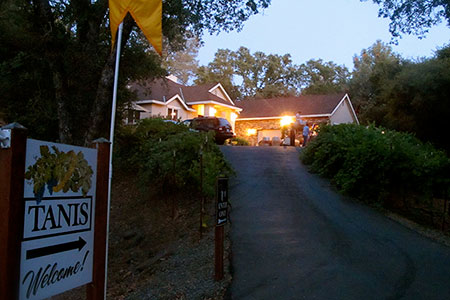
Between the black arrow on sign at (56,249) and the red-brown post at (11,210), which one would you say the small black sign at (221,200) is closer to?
the black arrow on sign at (56,249)

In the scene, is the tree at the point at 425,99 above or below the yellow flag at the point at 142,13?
above

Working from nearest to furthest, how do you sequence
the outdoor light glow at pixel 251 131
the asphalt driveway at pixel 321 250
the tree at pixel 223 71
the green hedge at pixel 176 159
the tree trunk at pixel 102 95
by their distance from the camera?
the asphalt driveway at pixel 321 250, the green hedge at pixel 176 159, the tree trunk at pixel 102 95, the outdoor light glow at pixel 251 131, the tree at pixel 223 71

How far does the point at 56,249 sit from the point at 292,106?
118 feet

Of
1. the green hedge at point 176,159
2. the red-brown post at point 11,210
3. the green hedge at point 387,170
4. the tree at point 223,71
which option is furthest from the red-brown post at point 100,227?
the tree at point 223,71

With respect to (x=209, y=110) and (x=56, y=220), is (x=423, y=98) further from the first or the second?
(x=56, y=220)

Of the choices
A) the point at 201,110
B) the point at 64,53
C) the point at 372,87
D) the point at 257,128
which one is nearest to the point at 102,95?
the point at 64,53

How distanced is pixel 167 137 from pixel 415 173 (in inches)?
265

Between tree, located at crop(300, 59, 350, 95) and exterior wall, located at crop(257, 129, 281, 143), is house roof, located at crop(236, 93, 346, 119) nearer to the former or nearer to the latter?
exterior wall, located at crop(257, 129, 281, 143)

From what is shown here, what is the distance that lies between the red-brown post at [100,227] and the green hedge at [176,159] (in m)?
4.84

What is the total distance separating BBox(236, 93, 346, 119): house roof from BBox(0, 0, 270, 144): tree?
22727 mm

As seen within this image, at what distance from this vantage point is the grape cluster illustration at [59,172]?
330cm

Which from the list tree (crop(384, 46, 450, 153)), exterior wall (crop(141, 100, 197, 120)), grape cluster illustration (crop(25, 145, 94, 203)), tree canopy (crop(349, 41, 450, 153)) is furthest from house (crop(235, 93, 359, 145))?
grape cluster illustration (crop(25, 145, 94, 203))

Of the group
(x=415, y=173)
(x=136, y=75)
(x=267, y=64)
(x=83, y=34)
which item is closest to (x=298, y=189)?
(x=415, y=173)

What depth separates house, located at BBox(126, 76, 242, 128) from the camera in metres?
31.7
